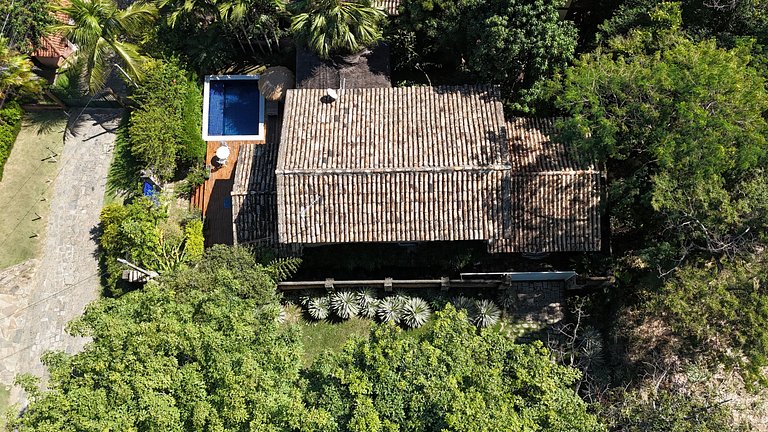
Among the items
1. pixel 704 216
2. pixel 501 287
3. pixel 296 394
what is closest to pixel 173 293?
pixel 296 394

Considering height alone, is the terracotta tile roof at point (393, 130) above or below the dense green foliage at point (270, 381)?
above

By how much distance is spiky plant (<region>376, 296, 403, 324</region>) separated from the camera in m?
24.4

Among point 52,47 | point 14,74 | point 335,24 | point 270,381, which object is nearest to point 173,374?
point 270,381

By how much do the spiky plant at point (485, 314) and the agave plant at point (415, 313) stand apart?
2370mm

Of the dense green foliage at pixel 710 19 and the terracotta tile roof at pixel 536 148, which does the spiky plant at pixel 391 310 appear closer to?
the terracotta tile roof at pixel 536 148

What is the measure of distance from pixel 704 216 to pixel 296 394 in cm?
1642

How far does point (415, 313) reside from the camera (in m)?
24.4

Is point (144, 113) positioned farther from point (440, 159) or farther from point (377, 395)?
point (377, 395)

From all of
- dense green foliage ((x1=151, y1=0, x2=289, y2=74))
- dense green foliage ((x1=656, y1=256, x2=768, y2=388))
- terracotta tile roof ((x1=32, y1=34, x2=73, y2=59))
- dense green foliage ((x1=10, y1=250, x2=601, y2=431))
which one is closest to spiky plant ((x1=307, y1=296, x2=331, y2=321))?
dense green foliage ((x1=10, y1=250, x2=601, y2=431))

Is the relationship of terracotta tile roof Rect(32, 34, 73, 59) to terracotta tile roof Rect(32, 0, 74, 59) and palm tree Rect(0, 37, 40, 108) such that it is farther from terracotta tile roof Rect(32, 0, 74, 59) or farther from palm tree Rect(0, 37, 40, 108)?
palm tree Rect(0, 37, 40, 108)

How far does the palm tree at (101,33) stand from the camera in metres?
24.0

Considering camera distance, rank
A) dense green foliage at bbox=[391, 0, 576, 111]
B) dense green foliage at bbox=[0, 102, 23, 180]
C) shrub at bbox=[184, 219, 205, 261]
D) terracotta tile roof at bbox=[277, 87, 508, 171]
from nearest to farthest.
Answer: terracotta tile roof at bbox=[277, 87, 508, 171], dense green foliage at bbox=[391, 0, 576, 111], shrub at bbox=[184, 219, 205, 261], dense green foliage at bbox=[0, 102, 23, 180]

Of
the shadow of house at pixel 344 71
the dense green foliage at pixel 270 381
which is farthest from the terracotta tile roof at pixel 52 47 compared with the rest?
the dense green foliage at pixel 270 381

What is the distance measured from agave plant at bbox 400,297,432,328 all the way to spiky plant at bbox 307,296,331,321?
375cm
